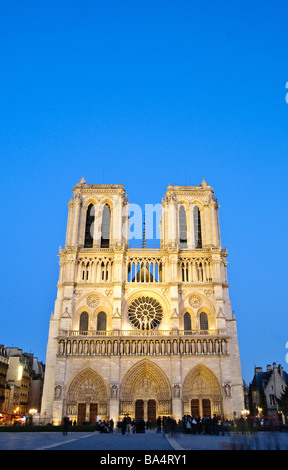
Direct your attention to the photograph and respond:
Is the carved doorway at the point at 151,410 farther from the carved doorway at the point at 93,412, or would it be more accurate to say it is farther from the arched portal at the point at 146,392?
the carved doorway at the point at 93,412

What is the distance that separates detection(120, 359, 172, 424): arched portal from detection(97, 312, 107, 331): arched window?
512cm

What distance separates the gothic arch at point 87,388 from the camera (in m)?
37.0

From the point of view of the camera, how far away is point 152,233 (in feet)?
152

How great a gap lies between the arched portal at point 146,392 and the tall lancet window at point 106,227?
42.8 feet

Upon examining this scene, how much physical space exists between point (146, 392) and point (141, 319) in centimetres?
651

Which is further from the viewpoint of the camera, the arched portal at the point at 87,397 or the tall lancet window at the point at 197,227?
the tall lancet window at the point at 197,227

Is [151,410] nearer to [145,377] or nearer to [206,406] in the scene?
[145,377]

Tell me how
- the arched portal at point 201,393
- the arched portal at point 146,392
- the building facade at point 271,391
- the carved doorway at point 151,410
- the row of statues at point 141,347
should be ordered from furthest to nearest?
the building facade at point 271,391
the row of statues at point 141,347
the carved doorway at point 151,410
the arched portal at point 201,393
the arched portal at point 146,392

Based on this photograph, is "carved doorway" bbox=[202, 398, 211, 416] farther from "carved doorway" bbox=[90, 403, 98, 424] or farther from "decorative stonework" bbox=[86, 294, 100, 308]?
"decorative stonework" bbox=[86, 294, 100, 308]

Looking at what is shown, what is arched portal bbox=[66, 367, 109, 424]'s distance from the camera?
3675 centimetres

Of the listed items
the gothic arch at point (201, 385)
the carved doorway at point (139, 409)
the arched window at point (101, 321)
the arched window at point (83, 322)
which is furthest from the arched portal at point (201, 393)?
the arched window at point (83, 322)

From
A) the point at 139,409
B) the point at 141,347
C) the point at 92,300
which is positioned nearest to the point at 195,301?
the point at 141,347

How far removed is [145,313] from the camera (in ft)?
133
